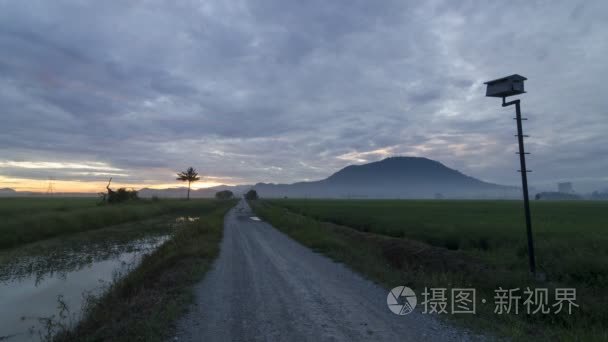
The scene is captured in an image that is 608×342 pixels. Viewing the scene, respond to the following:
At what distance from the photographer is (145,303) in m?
7.79

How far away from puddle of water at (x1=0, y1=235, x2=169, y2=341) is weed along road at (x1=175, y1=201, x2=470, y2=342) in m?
4.05

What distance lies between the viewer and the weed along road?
5.80m

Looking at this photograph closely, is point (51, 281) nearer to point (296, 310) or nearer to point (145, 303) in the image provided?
point (145, 303)

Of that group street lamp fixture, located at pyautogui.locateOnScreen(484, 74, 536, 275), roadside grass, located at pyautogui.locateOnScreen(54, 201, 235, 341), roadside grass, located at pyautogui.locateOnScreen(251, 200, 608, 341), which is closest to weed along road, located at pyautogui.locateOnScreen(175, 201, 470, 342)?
roadside grass, located at pyautogui.locateOnScreen(54, 201, 235, 341)

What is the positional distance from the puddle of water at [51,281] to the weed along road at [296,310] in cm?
405

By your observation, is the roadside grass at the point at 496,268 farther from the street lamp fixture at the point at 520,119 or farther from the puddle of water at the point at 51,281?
the puddle of water at the point at 51,281

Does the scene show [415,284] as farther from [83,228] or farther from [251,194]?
[251,194]

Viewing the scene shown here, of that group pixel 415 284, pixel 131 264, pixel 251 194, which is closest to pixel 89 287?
pixel 131 264

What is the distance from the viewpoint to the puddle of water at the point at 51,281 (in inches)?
342

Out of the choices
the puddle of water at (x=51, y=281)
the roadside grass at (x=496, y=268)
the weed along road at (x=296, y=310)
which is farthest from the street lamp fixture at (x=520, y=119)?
the puddle of water at (x=51, y=281)

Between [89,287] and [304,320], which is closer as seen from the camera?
[304,320]

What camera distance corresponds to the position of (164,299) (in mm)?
7926

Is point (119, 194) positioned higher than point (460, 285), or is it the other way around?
point (119, 194)

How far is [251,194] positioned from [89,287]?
6349 inches
